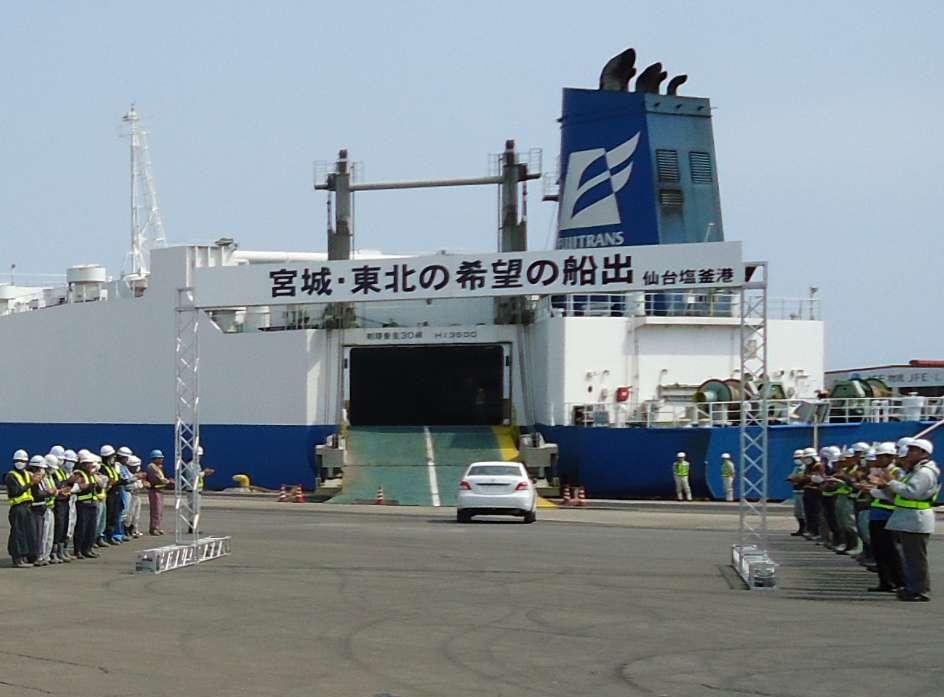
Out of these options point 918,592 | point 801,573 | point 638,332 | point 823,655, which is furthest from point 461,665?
point 638,332

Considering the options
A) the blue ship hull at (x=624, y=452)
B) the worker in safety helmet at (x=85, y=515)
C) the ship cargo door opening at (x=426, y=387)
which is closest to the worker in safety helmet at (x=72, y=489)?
the worker in safety helmet at (x=85, y=515)

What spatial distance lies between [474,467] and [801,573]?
38.0 ft

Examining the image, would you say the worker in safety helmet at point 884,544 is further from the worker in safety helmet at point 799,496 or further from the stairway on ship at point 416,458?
the stairway on ship at point 416,458

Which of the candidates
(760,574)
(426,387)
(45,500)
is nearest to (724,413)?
(426,387)

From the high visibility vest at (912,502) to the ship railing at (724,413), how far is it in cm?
2173

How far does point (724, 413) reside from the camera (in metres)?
38.6

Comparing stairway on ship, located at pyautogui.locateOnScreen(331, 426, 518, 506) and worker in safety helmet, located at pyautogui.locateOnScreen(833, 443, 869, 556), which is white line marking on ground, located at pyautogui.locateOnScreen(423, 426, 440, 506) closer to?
stairway on ship, located at pyautogui.locateOnScreen(331, 426, 518, 506)

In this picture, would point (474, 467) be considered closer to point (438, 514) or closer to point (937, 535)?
point (438, 514)

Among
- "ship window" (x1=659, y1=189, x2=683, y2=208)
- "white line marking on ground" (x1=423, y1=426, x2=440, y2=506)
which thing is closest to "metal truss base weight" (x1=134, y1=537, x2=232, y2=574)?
"white line marking on ground" (x1=423, y1=426, x2=440, y2=506)

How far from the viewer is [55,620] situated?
14375 millimetres

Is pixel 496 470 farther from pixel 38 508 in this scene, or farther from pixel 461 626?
pixel 461 626

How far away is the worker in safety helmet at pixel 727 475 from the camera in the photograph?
37.4 meters

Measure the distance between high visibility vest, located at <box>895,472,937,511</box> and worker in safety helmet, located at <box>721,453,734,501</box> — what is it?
821 inches

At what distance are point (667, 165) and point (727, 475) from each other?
30.2 feet
